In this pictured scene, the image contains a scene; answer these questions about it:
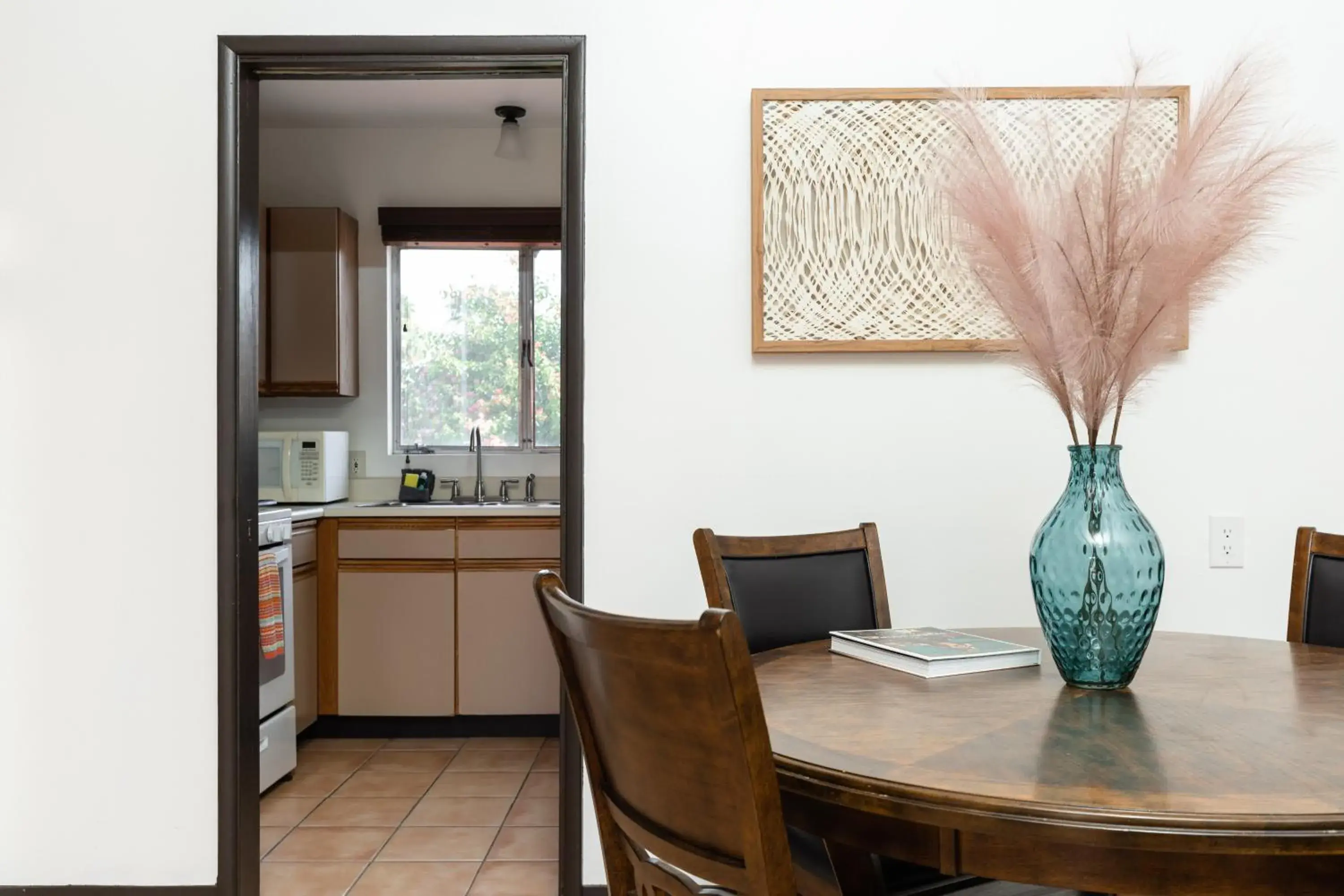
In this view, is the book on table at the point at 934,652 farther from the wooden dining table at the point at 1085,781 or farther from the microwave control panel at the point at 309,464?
the microwave control panel at the point at 309,464

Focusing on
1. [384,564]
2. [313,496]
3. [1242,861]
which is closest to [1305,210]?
[1242,861]

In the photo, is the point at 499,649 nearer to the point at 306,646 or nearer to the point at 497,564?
the point at 497,564

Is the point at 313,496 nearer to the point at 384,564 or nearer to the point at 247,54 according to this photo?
the point at 384,564

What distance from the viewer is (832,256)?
2416 mm

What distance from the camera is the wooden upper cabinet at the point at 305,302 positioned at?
13.9 ft

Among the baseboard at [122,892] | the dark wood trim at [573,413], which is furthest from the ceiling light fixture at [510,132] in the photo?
the baseboard at [122,892]

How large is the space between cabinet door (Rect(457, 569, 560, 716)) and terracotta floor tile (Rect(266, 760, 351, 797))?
56cm

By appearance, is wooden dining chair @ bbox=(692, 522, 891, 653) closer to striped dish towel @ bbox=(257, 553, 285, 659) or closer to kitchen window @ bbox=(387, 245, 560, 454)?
striped dish towel @ bbox=(257, 553, 285, 659)

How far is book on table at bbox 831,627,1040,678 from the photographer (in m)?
1.50

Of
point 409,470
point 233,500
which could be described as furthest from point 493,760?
point 233,500

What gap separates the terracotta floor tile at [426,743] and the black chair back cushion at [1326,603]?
292 centimetres

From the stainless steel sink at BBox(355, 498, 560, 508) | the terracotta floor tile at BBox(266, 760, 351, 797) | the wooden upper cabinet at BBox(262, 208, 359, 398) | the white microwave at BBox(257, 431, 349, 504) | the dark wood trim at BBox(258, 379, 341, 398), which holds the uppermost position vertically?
the wooden upper cabinet at BBox(262, 208, 359, 398)

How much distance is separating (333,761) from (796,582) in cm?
244

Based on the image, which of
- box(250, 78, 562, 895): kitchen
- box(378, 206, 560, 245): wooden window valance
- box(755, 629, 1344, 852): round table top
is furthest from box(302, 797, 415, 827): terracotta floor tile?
box(378, 206, 560, 245): wooden window valance
